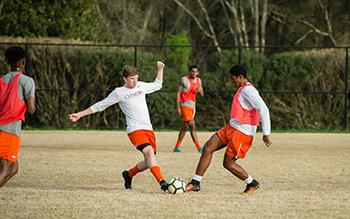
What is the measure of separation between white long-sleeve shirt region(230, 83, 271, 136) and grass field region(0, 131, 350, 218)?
2.76 ft

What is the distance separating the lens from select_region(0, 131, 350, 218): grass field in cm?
1023

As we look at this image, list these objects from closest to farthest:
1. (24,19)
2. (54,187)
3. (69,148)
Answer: (54,187), (69,148), (24,19)

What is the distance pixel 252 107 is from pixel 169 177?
2831 millimetres

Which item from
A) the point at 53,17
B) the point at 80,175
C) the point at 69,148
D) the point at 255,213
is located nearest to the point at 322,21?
the point at 53,17

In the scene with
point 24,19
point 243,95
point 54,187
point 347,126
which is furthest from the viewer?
point 24,19

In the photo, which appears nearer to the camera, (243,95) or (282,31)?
(243,95)

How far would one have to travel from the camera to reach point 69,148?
20031 millimetres

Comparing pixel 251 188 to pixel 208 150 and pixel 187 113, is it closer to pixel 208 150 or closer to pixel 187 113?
pixel 208 150

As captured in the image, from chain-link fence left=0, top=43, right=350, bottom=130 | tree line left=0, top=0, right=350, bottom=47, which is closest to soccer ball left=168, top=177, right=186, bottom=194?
chain-link fence left=0, top=43, right=350, bottom=130

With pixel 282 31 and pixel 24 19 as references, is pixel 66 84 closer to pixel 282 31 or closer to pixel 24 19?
pixel 24 19

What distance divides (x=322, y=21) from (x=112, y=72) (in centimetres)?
2137

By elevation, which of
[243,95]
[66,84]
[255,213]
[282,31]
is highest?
[243,95]

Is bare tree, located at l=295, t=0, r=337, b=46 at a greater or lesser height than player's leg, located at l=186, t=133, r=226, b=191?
lesser

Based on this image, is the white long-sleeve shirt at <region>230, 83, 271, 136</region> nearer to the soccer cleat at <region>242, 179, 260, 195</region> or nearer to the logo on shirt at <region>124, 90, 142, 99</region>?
the soccer cleat at <region>242, 179, 260, 195</region>
